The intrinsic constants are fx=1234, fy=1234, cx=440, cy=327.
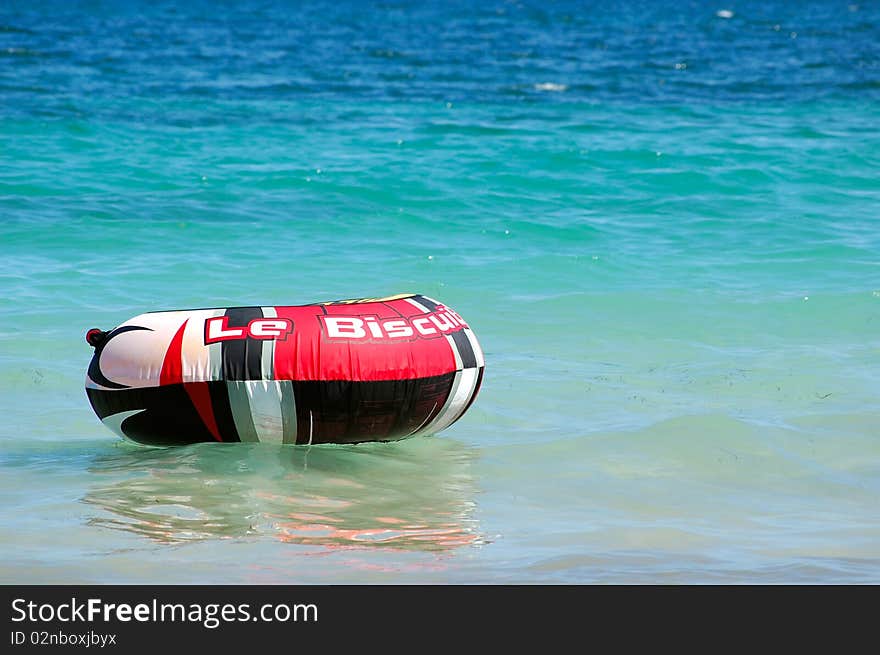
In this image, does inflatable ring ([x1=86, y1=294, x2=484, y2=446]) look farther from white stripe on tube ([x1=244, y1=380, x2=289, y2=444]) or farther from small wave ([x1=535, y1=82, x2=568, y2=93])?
small wave ([x1=535, y1=82, x2=568, y2=93])

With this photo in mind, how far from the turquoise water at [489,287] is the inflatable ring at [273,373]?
0.76ft

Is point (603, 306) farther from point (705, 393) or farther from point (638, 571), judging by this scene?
point (638, 571)

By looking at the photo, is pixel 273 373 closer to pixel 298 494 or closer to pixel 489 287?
pixel 298 494

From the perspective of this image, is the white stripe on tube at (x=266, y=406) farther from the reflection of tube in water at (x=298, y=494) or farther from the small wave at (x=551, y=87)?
the small wave at (x=551, y=87)

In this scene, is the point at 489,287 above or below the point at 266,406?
below

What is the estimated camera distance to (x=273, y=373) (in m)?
5.91

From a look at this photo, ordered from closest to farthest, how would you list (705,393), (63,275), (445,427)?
(445,427), (705,393), (63,275)

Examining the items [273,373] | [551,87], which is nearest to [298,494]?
[273,373]

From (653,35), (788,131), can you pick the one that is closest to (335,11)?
(653,35)

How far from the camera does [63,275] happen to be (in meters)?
11.5

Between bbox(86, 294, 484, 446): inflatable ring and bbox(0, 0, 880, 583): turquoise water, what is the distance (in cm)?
23

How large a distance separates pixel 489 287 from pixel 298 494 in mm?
5905

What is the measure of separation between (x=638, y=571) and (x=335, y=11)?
1826 inches

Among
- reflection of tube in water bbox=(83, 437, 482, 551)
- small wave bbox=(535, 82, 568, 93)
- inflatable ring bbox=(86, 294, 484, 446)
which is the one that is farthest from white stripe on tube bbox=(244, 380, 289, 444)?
small wave bbox=(535, 82, 568, 93)
